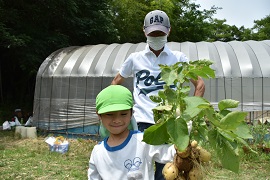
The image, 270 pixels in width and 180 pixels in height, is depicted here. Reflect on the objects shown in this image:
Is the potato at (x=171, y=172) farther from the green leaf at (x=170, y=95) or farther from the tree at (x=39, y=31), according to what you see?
the tree at (x=39, y=31)

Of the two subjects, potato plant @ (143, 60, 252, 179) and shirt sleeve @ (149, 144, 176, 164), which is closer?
potato plant @ (143, 60, 252, 179)

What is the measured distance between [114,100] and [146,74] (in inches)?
33.6

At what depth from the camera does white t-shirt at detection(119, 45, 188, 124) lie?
236cm

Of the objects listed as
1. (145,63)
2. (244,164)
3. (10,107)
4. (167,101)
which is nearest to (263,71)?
(244,164)

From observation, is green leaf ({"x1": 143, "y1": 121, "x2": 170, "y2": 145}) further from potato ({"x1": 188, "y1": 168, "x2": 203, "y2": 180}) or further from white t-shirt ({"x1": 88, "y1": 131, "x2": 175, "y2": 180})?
white t-shirt ({"x1": 88, "y1": 131, "x2": 175, "y2": 180})

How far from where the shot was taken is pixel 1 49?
40.5 ft

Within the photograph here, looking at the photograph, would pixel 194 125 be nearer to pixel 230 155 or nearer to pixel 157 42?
pixel 230 155

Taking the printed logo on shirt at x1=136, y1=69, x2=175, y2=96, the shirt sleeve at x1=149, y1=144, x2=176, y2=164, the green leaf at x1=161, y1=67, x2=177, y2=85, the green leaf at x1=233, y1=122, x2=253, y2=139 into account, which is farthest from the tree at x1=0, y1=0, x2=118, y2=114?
the green leaf at x1=233, y1=122, x2=253, y2=139

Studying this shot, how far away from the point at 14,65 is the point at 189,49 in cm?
738

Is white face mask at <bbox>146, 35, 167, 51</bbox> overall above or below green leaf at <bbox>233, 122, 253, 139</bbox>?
above

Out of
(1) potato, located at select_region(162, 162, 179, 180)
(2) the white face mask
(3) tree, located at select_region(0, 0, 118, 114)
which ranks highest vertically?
(3) tree, located at select_region(0, 0, 118, 114)

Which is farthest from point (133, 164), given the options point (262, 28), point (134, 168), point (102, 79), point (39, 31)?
point (262, 28)

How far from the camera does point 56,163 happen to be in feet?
19.0

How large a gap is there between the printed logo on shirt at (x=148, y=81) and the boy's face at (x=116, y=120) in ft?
2.37
